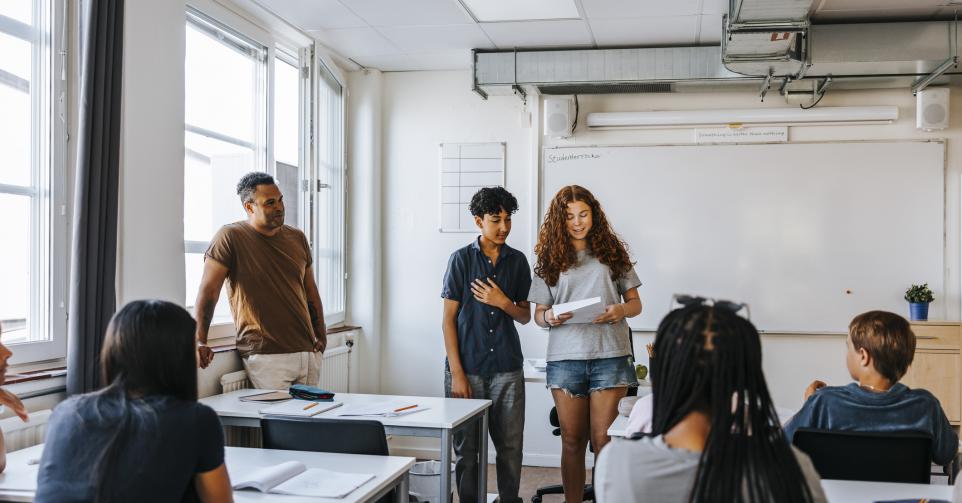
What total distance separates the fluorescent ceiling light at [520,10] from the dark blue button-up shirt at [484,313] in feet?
4.75

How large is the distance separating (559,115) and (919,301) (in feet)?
8.15

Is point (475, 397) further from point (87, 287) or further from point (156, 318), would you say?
point (156, 318)

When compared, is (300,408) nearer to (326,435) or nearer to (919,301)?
(326,435)

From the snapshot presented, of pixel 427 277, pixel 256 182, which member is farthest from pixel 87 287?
pixel 427 277

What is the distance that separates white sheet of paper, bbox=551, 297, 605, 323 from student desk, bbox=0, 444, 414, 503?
106 centimetres

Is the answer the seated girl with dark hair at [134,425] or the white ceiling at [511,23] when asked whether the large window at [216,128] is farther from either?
the seated girl with dark hair at [134,425]

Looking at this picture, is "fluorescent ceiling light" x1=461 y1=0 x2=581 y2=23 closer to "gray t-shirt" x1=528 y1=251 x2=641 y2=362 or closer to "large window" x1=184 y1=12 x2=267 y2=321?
"large window" x1=184 y1=12 x2=267 y2=321

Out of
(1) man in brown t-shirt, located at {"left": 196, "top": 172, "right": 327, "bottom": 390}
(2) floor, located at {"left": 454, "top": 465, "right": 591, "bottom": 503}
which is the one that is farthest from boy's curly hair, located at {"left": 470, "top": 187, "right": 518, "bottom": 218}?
(2) floor, located at {"left": 454, "top": 465, "right": 591, "bottom": 503}

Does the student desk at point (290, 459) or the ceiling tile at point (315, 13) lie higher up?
the ceiling tile at point (315, 13)

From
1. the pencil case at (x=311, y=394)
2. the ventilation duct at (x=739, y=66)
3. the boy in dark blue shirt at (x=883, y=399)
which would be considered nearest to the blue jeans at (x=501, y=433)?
the pencil case at (x=311, y=394)

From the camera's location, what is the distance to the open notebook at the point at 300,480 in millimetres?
2238

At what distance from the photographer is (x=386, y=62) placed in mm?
5758

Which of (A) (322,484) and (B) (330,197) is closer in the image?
(A) (322,484)

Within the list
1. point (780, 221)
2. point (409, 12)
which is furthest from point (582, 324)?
point (780, 221)
